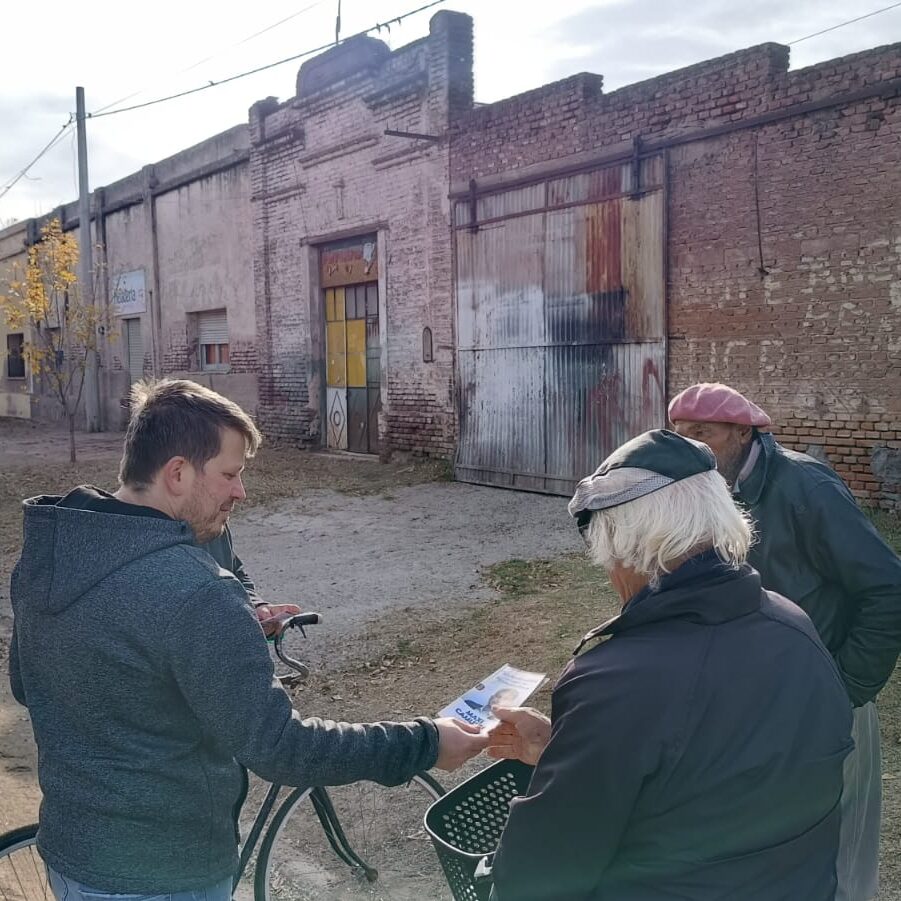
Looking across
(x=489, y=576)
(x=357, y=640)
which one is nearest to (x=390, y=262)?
(x=489, y=576)

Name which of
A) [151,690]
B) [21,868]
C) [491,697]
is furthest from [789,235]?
[151,690]

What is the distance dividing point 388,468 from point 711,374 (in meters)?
5.38

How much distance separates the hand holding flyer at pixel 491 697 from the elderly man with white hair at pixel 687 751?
57 cm

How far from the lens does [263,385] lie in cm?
1631

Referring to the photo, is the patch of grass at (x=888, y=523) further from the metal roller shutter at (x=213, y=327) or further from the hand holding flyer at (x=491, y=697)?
the metal roller shutter at (x=213, y=327)

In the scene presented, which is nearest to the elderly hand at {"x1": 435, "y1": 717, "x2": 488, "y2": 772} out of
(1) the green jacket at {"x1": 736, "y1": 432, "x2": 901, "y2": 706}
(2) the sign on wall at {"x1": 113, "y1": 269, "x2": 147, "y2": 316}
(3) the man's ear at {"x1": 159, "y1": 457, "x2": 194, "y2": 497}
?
(3) the man's ear at {"x1": 159, "y1": 457, "x2": 194, "y2": 497}

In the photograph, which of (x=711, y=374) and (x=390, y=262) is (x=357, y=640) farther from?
(x=390, y=262)

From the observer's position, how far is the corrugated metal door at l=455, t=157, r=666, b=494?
9.91 m

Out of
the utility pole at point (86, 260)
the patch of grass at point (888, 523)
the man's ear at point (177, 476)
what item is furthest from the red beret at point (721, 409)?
the utility pole at point (86, 260)

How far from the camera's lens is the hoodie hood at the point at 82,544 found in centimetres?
174

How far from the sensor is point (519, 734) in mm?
2092

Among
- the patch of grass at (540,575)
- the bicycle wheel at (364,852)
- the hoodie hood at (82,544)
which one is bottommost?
the bicycle wheel at (364,852)

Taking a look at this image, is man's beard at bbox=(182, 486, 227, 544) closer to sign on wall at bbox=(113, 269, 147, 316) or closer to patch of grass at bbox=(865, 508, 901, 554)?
patch of grass at bbox=(865, 508, 901, 554)

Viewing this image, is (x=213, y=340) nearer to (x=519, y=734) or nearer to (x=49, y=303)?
(x=49, y=303)
